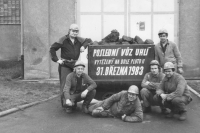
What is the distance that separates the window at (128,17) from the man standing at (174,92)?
5079 mm

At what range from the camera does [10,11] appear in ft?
50.8

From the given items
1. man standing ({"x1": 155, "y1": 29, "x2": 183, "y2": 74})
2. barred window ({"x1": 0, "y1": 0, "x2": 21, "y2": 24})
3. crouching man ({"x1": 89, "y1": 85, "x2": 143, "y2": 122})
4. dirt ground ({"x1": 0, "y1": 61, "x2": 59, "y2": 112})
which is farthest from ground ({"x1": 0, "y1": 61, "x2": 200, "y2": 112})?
barred window ({"x1": 0, "y1": 0, "x2": 21, "y2": 24})

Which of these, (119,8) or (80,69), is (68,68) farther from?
(119,8)

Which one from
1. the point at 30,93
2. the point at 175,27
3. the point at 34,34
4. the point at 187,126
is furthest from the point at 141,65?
the point at 34,34

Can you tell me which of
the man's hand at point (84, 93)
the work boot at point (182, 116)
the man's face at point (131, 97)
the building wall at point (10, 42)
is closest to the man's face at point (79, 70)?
the man's hand at point (84, 93)

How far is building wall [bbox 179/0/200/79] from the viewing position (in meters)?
10.9

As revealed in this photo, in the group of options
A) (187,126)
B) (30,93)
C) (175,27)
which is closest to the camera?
(187,126)

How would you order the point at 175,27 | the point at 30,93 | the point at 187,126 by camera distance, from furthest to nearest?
the point at 175,27 → the point at 30,93 → the point at 187,126

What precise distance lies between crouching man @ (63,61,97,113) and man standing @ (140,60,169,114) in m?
1.09

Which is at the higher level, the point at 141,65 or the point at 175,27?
the point at 175,27

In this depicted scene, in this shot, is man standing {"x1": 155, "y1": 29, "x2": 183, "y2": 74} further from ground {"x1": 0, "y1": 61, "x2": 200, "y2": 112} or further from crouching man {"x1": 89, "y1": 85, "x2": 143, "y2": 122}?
ground {"x1": 0, "y1": 61, "x2": 200, "y2": 112}

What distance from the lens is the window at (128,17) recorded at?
1093cm

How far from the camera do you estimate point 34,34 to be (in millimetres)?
11117

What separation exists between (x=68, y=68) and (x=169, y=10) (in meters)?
5.59
